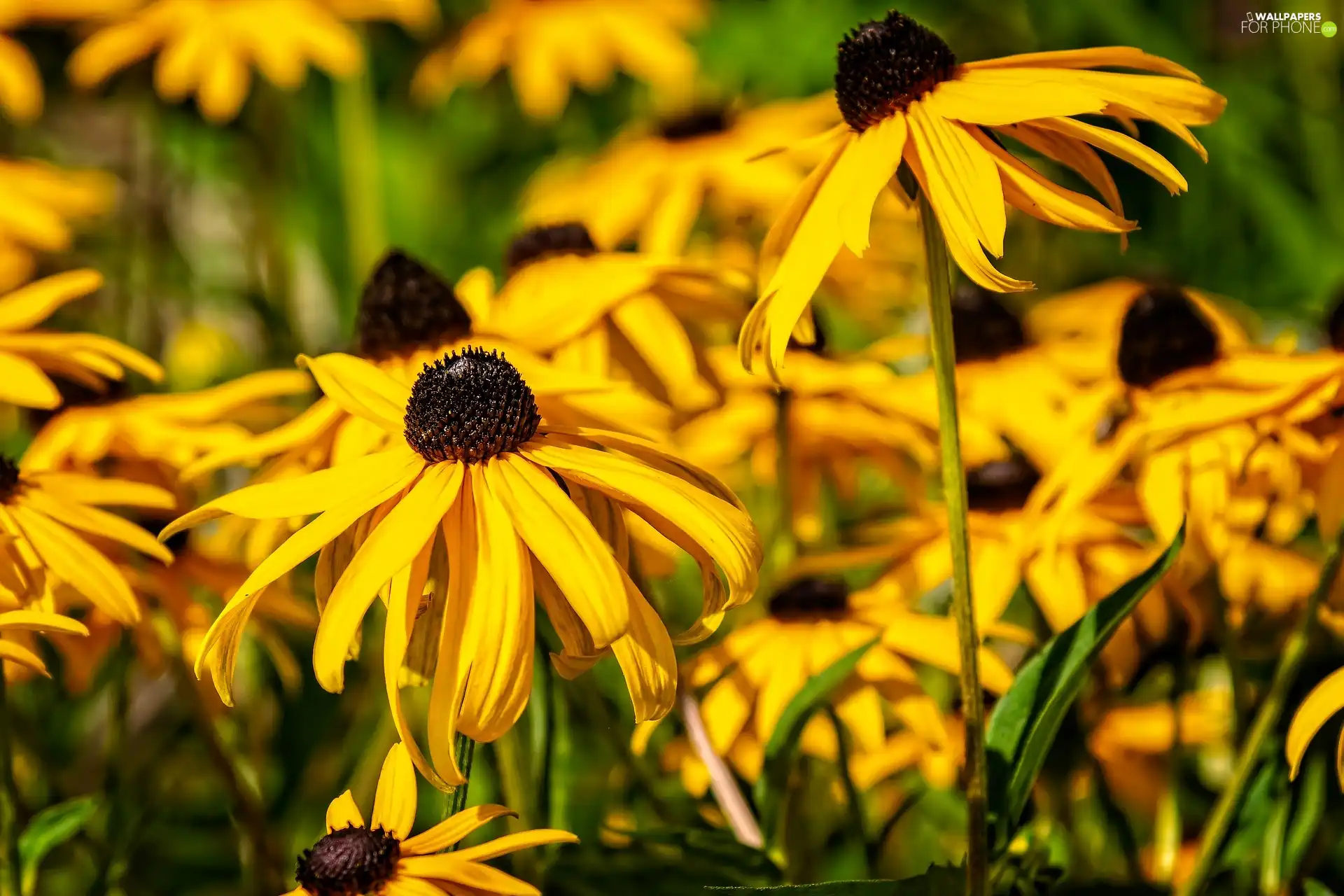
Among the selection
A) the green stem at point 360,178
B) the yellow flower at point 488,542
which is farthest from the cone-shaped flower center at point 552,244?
the green stem at point 360,178

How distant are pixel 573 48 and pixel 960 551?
1.19 m

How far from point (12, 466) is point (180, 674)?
13 cm

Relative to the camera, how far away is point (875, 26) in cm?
62

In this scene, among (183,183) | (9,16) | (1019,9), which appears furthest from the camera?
(183,183)

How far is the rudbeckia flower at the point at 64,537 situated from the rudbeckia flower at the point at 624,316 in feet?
0.70

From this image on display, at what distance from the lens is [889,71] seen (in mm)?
583

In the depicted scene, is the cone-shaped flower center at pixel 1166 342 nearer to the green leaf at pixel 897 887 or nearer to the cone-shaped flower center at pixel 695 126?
the green leaf at pixel 897 887

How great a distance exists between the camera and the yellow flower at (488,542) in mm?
483

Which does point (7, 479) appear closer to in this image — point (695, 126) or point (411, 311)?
point (411, 311)

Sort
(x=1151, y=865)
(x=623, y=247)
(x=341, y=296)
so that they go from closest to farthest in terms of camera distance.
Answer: (x=1151, y=865), (x=623, y=247), (x=341, y=296)

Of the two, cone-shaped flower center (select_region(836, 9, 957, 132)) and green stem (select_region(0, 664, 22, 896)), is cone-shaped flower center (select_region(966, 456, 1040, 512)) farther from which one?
green stem (select_region(0, 664, 22, 896))

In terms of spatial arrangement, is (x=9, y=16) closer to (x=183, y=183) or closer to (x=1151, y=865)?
(x=183, y=183)

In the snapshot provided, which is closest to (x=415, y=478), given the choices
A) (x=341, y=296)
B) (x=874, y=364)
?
(x=874, y=364)

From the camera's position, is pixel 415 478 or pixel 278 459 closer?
pixel 415 478
